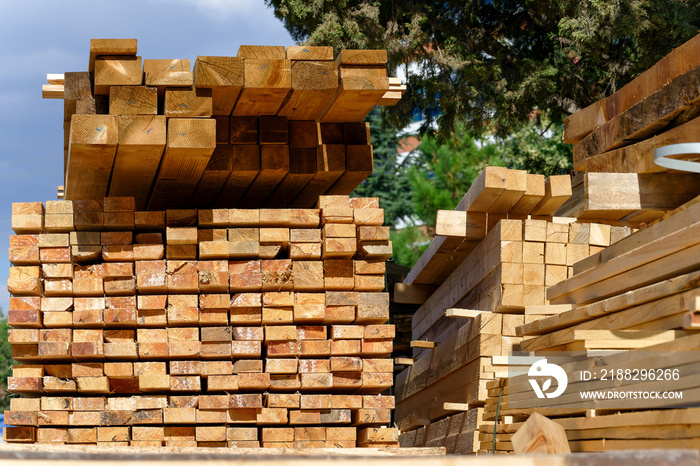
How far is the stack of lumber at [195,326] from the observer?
5.67m

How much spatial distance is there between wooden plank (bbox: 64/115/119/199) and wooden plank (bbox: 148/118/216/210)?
35cm

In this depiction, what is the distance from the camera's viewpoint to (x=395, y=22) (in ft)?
39.5

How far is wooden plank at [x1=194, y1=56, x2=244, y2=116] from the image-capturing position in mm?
5180

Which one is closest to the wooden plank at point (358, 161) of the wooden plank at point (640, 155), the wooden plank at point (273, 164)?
the wooden plank at point (273, 164)

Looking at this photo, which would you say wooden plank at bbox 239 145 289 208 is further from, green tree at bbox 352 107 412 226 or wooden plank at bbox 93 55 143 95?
green tree at bbox 352 107 412 226

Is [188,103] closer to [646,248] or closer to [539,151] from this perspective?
[646,248]

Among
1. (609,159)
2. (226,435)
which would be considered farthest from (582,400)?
(226,435)

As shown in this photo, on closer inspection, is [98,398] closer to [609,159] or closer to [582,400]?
[582,400]

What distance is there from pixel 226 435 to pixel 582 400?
8.54 ft

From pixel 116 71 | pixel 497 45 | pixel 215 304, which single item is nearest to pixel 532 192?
pixel 215 304

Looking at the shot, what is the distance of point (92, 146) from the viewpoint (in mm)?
5031

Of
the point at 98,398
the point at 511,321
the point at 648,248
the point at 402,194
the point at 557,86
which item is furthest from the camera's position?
the point at 402,194

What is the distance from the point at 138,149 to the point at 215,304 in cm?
126

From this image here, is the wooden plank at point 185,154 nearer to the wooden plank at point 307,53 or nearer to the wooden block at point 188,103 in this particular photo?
the wooden block at point 188,103
